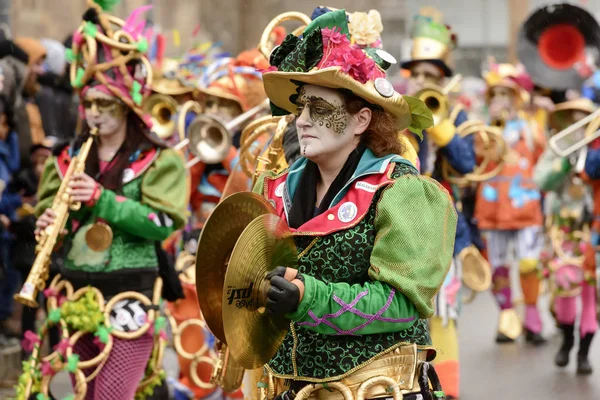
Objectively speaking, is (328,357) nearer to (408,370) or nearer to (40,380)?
(408,370)

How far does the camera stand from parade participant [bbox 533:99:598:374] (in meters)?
9.86

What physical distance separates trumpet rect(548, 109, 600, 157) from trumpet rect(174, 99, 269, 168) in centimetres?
262

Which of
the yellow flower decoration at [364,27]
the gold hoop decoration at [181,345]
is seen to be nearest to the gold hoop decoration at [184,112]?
the gold hoop decoration at [181,345]

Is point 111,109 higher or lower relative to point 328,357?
higher

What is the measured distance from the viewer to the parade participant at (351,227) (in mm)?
3809

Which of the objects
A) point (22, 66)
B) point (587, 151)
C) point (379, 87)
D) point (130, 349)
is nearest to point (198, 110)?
point (22, 66)

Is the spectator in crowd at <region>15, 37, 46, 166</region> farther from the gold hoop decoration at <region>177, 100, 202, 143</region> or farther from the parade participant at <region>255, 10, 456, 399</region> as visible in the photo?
the parade participant at <region>255, 10, 456, 399</region>

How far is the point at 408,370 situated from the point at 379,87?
95 centimetres

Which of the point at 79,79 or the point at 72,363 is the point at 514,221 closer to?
the point at 79,79

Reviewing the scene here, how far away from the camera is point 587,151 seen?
9.39 m

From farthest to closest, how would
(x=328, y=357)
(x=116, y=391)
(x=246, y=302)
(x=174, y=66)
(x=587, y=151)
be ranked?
(x=174, y=66) → (x=587, y=151) → (x=116, y=391) → (x=328, y=357) → (x=246, y=302)

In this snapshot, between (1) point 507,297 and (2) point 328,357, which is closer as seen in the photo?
(2) point 328,357

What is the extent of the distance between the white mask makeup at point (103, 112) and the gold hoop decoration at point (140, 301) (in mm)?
841

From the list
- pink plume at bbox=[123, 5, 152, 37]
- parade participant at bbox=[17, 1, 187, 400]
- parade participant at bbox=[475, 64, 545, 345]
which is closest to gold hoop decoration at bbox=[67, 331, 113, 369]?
parade participant at bbox=[17, 1, 187, 400]
